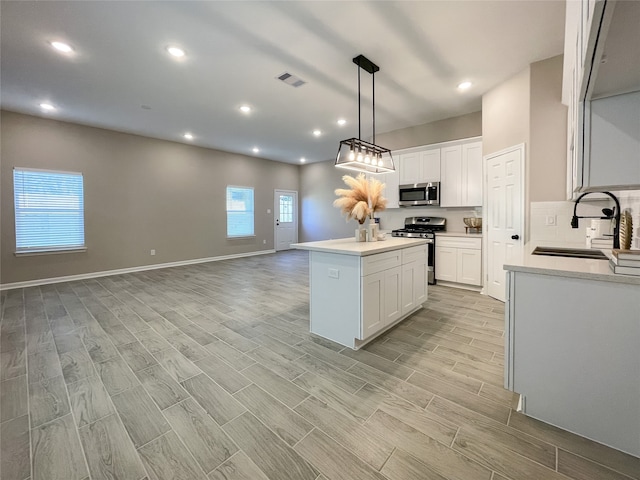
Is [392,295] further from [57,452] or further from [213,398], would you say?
[57,452]

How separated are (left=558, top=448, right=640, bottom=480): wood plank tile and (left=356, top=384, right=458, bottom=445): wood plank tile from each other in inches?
18.3

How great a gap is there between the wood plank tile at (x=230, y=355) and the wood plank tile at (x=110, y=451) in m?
0.80

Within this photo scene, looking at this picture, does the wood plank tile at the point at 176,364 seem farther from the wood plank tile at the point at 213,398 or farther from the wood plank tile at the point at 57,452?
the wood plank tile at the point at 57,452

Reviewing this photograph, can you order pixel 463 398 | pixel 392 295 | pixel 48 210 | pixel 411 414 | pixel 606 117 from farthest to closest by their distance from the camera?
pixel 48 210
pixel 392 295
pixel 463 398
pixel 411 414
pixel 606 117

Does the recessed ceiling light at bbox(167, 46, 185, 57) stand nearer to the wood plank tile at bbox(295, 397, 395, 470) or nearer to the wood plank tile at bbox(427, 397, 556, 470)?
the wood plank tile at bbox(295, 397, 395, 470)

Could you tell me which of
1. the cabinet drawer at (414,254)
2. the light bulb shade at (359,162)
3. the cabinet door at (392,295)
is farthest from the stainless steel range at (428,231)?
the cabinet door at (392,295)

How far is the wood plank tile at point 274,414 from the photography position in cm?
147

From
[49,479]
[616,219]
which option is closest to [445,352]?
[616,219]

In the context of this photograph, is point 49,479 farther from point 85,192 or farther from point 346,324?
point 85,192

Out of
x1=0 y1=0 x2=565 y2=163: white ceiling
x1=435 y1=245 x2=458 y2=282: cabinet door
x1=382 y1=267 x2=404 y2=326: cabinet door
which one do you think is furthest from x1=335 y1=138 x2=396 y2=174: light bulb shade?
x1=435 y1=245 x2=458 y2=282: cabinet door

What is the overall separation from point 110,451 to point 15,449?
504 millimetres

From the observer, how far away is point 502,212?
3.71 metres

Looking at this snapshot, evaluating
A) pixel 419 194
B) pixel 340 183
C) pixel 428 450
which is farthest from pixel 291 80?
pixel 340 183

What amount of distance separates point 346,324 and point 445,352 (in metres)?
0.91
